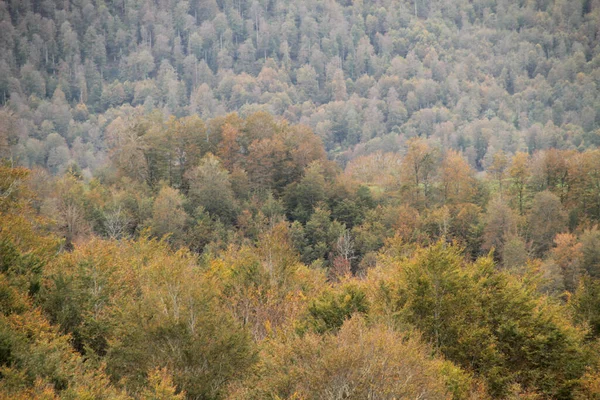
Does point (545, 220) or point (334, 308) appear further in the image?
point (545, 220)

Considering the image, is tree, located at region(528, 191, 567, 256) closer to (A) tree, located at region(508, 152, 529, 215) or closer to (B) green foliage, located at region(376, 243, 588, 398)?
(A) tree, located at region(508, 152, 529, 215)

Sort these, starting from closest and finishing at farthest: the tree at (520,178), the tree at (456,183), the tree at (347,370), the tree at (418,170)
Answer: the tree at (347,370), the tree at (418,170), the tree at (520,178), the tree at (456,183)

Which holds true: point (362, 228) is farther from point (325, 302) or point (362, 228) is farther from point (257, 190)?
point (325, 302)

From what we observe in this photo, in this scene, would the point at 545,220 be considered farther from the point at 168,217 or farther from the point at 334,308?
the point at 334,308

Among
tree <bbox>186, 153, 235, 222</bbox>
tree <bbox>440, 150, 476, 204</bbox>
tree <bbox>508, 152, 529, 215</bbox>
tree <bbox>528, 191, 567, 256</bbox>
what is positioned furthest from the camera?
tree <bbox>440, 150, 476, 204</bbox>

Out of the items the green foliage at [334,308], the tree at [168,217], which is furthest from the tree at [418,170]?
the green foliage at [334,308]

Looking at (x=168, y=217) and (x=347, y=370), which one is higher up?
(x=347, y=370)

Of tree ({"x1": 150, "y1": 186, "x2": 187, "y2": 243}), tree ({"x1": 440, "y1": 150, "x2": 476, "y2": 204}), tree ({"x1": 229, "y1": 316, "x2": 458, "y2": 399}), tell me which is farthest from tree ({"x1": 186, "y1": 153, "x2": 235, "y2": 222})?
tree ({"x1": 229, "y1": 316, "x2": 458, "y2": 399})

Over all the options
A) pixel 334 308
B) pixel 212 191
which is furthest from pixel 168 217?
pixel 334 308

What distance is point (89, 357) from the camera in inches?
905

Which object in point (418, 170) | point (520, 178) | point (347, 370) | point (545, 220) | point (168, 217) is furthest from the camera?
point (520, 178)

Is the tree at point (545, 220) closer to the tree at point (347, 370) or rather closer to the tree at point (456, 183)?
the tree at point (456, 183)

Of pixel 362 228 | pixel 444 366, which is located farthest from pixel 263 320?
pixel 362 228

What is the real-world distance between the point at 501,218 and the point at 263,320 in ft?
154
